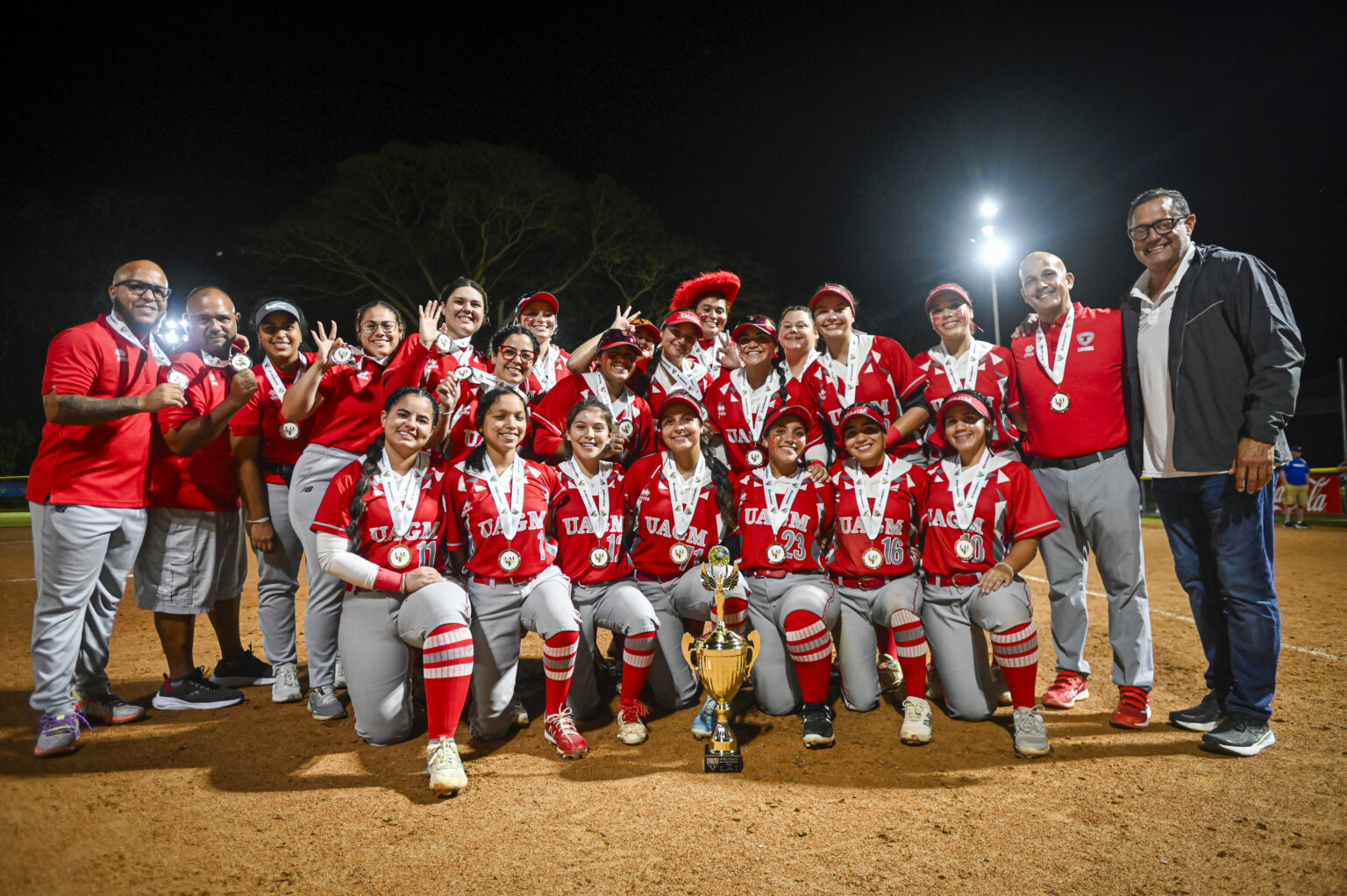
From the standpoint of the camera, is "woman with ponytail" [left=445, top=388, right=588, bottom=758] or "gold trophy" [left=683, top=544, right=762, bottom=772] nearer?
"gold trophy" [left=683, top=544, right=762, bottom=772]

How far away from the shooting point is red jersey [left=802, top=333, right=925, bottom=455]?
513 centimetres

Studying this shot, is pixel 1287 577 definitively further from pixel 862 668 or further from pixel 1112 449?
pixel 862 668

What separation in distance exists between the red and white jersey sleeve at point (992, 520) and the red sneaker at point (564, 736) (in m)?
2.28

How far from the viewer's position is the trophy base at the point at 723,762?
12.4ft

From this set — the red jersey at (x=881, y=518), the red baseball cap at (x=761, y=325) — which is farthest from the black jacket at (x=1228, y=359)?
the red baseball cap at (x=761, y=325)

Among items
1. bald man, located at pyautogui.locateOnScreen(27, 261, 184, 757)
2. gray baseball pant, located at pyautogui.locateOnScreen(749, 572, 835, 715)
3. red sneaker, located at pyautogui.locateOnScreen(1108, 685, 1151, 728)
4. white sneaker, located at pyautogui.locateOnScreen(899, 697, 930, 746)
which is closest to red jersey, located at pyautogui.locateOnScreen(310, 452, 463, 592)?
bald man, located at pyautogui.locateOnScreen(27, 261, 184, 757)

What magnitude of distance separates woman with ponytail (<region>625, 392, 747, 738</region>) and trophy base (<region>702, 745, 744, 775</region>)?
A: 0.98 metres

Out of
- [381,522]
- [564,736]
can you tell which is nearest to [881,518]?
[564,736]

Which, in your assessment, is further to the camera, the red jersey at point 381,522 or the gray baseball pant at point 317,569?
the gray baseball pant at point 317,569

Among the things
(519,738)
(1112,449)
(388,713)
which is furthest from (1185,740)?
(388,713)

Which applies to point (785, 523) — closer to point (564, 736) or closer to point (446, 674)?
point (564, 736)

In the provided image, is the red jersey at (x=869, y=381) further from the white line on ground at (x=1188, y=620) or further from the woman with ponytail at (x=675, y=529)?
the white line on ground at (x=1188, y=620)

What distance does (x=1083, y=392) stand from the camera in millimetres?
4570

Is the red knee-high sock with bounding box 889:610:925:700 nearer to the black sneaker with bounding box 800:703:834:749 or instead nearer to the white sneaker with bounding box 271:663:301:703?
the black sneaker with bounding box 800:703:834:749
